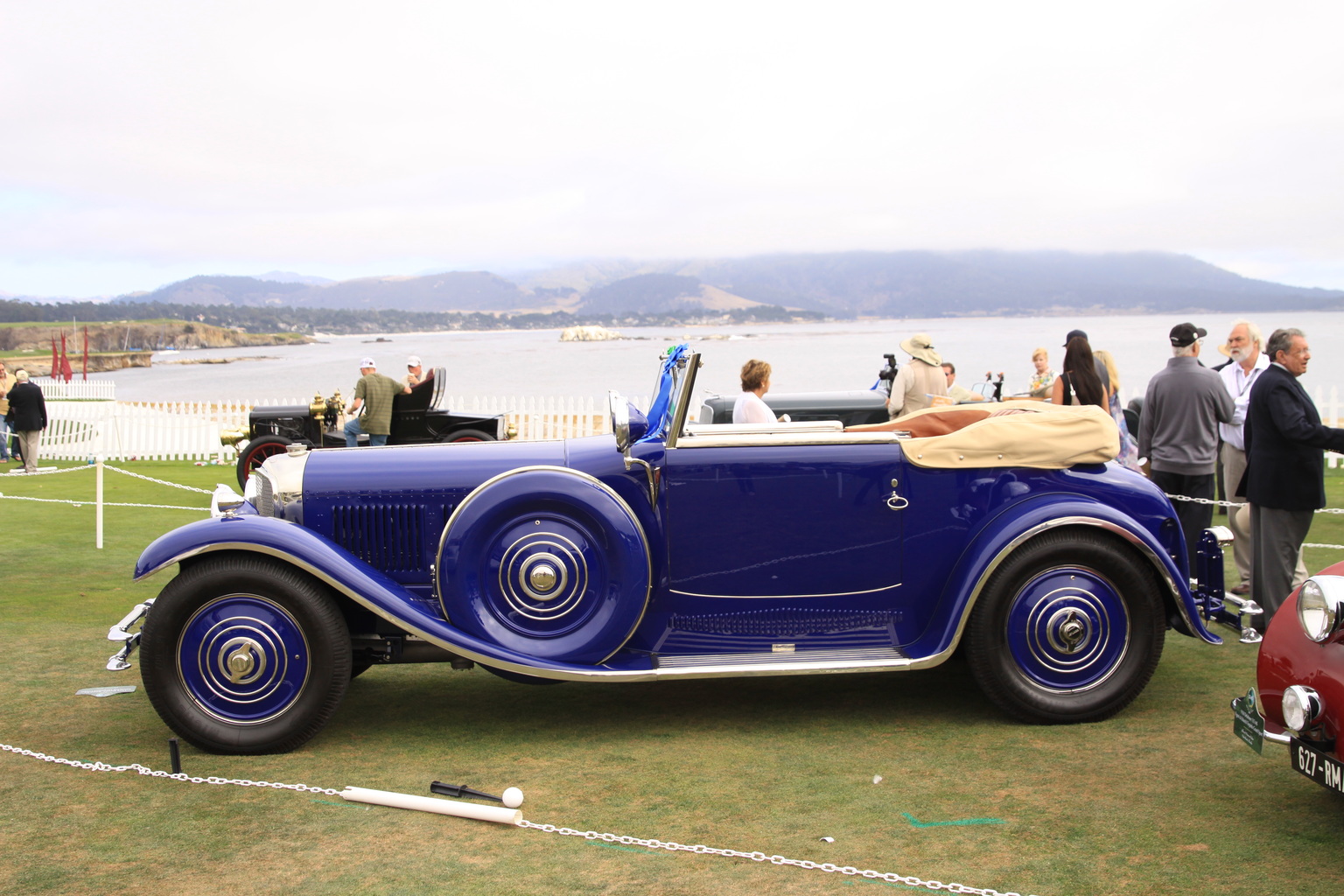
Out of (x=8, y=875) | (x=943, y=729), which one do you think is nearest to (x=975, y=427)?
(x=943, y=729)

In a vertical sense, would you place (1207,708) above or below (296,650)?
below

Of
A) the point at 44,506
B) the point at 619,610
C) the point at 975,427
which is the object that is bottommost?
the point at 44,506

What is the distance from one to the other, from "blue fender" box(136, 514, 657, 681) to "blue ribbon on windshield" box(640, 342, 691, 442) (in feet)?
3.41

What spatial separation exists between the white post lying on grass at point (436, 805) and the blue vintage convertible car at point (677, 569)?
2.03 ft

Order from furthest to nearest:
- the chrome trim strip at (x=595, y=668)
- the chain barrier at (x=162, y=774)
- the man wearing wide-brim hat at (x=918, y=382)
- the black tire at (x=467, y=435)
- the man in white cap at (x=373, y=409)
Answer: the black tire at (x=467, y=435) → the man in white cap at (x=373, y=409) → the man wearing wide-brim hat at (x=918, y=382) → the chrome trim strip at (x=595, y=668) → the chain barrier at (x=162, y=774)

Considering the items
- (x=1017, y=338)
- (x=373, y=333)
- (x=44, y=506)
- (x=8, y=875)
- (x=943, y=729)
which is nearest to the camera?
(x=8, y=875)

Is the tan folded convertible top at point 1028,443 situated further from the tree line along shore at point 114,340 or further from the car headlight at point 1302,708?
the tree line along shore at point 114,340

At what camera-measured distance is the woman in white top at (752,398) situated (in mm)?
6773

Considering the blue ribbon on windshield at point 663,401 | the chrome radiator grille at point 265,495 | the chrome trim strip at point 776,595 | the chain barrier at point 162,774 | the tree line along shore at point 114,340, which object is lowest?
the chain barrier at point 162,774

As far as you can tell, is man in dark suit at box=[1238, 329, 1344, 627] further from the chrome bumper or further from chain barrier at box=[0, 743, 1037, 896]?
the chrome bumper

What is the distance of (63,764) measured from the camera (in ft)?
12.8

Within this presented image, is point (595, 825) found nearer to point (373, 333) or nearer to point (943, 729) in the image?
point (943, 729)

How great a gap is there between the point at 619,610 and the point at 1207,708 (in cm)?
267

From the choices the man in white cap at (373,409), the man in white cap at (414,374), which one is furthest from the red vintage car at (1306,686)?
the man in white cap at (414,374)
